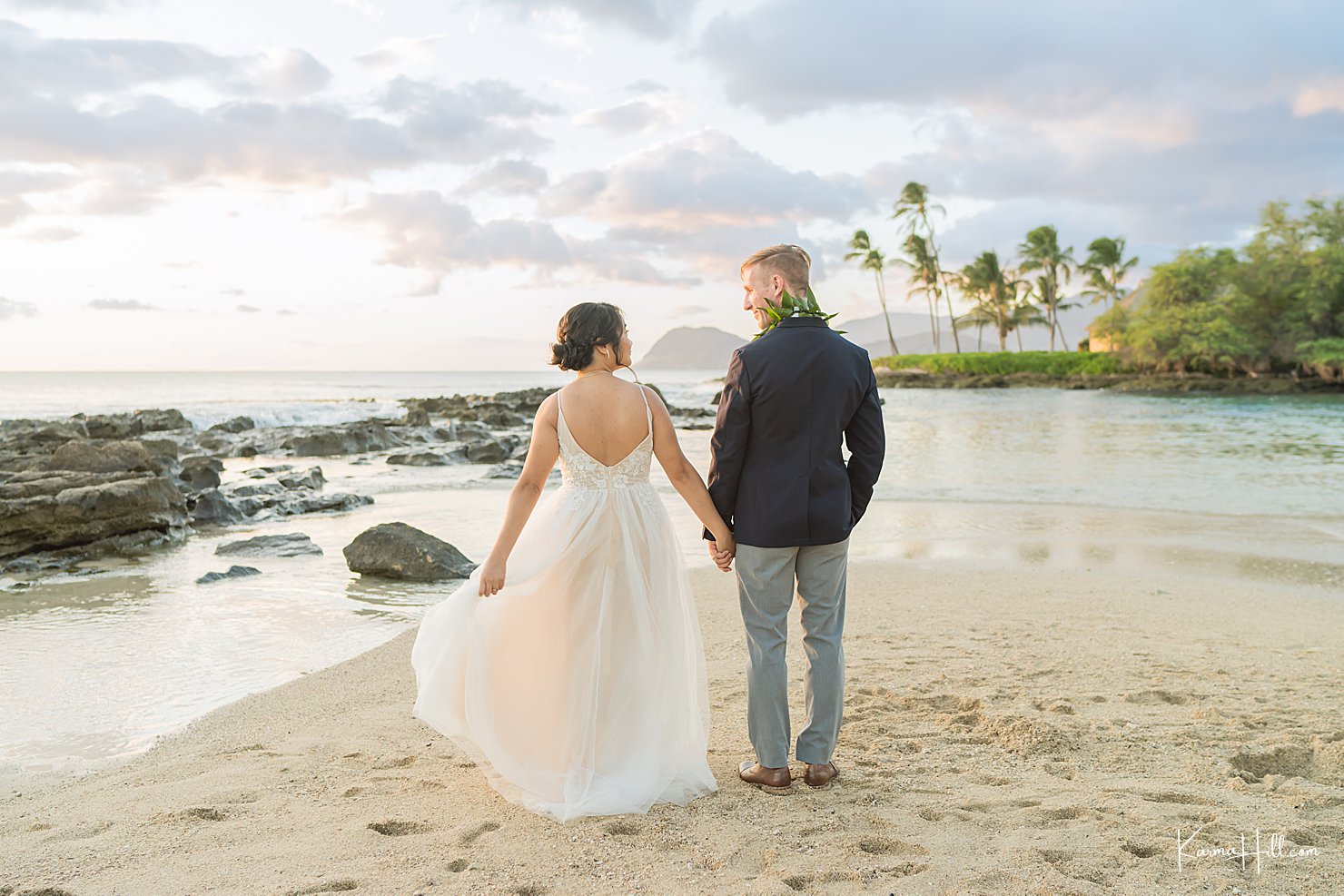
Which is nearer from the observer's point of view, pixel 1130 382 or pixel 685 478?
pixel 685 478

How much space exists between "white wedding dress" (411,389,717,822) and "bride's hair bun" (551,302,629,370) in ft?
0.72

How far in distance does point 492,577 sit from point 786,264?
1693 mm

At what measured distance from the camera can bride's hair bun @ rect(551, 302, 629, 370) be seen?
11.3 ft

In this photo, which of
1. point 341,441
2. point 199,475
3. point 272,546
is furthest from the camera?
point 341,441

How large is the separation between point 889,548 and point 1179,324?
5178 centimetres

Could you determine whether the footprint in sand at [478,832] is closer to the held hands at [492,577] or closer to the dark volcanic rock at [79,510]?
the held hands at [492,577]

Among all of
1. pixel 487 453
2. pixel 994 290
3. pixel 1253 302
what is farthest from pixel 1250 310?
pixel 487 453

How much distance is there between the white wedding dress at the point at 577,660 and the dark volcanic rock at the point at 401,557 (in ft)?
14.9

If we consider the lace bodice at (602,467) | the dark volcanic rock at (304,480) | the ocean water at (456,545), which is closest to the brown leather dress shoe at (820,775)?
the lace bodice at (602,467)

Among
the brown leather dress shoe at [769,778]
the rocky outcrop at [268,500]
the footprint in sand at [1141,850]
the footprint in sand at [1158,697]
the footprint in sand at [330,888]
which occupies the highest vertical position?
the rocky outcrop at [268,500]

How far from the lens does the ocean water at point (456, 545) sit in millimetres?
5000

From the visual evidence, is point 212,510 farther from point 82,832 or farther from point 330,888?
point 330,888

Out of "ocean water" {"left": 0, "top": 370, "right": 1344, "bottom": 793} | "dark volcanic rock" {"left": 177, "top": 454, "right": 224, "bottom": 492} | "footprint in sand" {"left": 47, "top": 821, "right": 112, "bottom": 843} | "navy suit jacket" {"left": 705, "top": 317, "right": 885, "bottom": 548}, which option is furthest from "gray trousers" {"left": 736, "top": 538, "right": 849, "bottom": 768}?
"dark volcanic rock" {"left": 177, "top": 454, "right": 224, "bottom": 492}

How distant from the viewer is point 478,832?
3.06 meters
